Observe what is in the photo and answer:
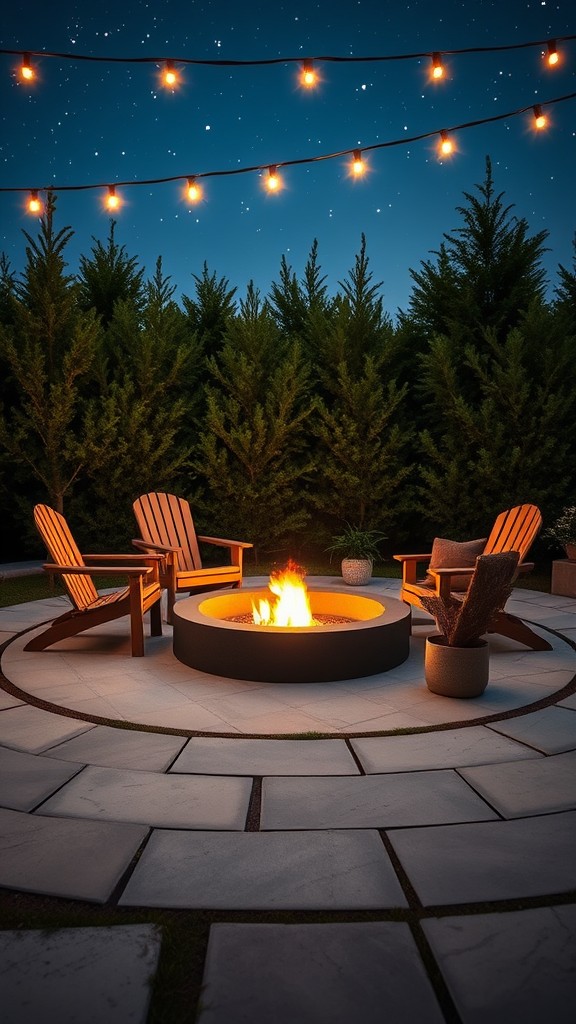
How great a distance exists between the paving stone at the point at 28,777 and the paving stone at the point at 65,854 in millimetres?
80

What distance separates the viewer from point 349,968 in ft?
Answer: 4.44

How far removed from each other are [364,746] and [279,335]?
6.71 meters

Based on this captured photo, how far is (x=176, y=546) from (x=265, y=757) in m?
3.28

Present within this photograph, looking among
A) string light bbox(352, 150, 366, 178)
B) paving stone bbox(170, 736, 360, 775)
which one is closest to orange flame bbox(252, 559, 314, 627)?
paving stone bbox(170, 736, 360, 775)

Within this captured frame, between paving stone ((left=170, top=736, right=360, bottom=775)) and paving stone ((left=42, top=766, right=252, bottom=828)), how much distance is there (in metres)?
0.11

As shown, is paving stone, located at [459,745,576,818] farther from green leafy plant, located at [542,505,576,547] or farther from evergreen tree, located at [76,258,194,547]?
evergreen tree, located at [76,258,194,547]

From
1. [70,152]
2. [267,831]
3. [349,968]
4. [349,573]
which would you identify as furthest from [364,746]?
[70,152]

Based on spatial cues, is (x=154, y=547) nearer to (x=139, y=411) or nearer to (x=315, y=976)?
(x=139, y=411)

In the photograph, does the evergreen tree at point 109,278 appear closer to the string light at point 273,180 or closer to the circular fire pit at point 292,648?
the string light at point 273,180

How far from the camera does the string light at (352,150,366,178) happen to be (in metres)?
5.55

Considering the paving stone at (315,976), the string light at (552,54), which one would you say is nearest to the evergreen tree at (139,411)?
the string light at (552,54)

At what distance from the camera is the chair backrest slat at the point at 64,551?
4.14 metres

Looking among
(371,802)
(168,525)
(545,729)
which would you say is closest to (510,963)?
(371,802)

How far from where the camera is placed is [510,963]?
1.36 meters
